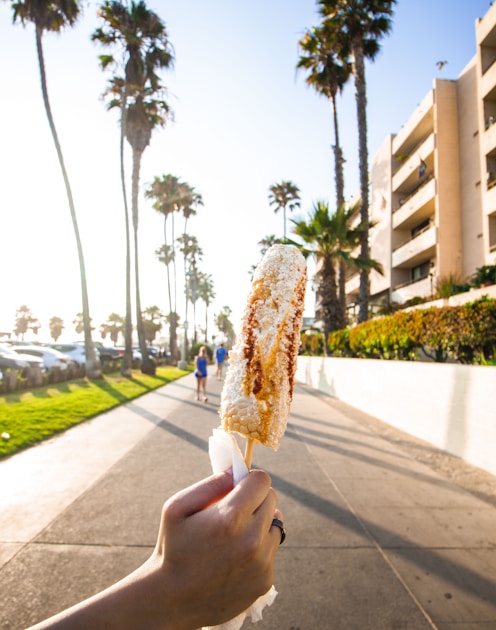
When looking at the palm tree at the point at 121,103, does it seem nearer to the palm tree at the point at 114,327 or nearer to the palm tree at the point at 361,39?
the palm tree at the point at 361,39

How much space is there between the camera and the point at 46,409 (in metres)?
9.29

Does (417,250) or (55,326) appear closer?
(417,250)

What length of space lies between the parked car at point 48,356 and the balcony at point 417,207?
22.8 metres

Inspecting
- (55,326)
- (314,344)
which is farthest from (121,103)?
(55,326)

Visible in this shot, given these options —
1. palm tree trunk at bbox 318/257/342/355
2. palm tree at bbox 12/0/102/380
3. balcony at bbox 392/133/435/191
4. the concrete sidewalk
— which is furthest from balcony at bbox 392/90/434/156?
the concrete sidewalk

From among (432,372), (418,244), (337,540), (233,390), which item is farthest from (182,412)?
(418,244)

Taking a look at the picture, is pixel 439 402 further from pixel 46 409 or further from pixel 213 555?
pixel 46 409

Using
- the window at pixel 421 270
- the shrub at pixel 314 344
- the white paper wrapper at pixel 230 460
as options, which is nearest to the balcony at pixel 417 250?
the window at pixel 421 270

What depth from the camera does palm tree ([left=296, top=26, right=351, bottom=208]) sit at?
20920mm

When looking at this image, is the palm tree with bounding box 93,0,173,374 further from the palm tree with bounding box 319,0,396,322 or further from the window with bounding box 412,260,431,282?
the window with bounding box 412,260,431,282

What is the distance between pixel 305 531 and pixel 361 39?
20.9m

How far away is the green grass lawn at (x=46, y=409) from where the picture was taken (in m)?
6.82

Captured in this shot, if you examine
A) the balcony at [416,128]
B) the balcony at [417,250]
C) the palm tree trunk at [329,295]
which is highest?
the balcony at [416,128]

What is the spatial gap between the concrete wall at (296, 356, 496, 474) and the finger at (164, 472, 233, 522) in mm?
5603
